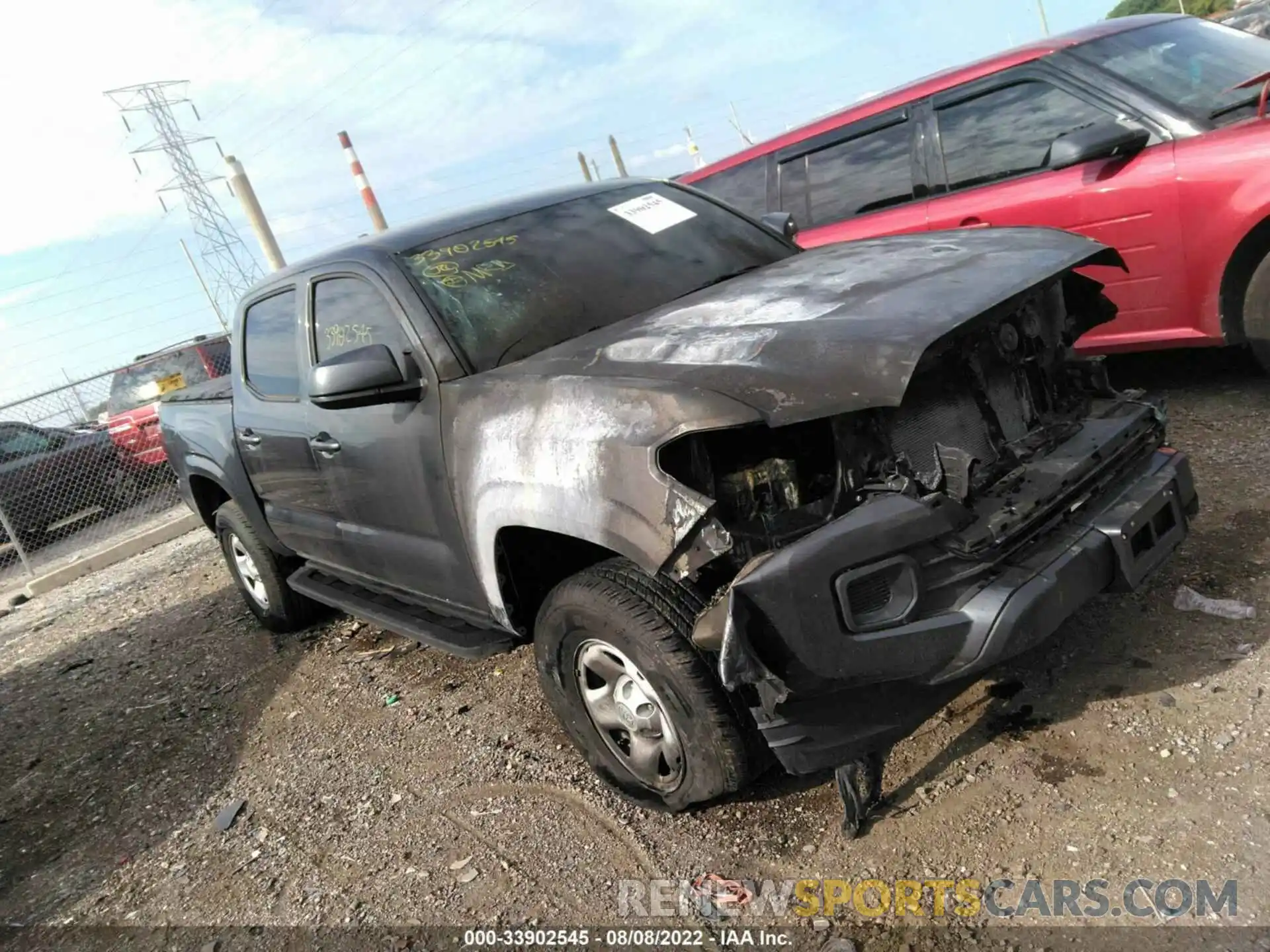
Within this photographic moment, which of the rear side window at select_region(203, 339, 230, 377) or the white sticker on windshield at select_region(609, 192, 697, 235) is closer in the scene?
the white sticker on windshield at select_region(609, 192, 697, 235)

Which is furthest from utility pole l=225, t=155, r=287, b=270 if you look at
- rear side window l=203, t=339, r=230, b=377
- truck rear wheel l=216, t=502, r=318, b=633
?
truck rear wheel l=216, t=502, r=318, b=633

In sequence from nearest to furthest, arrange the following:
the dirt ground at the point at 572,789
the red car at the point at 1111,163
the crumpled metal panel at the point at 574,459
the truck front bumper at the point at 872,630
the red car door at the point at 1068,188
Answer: the truck front bumper at the point at 872,630 < the crumpled metal panel at the point at 574,459 < the dirt ground at the point at 572,789 < the red car at the point at 1111,163 < the red car door at the point at 1068,188

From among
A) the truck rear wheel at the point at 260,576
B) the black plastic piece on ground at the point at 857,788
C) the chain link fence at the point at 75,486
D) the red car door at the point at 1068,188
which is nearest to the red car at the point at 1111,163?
the red car door at the point at 1068,188

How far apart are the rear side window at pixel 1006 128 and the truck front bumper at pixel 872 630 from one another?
294cm

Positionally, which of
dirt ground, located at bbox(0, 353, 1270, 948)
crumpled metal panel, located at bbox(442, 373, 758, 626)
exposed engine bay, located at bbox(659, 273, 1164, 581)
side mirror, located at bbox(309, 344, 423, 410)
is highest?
side mirror, located at bbox(309, 344, 423, 410)

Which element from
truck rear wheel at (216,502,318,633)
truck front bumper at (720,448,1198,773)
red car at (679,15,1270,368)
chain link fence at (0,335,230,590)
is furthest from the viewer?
chain link fence at (0,335,230,590)

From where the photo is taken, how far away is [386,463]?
11.0ft

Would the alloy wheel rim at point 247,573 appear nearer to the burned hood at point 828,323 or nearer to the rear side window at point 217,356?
the burned hood at point 828,323

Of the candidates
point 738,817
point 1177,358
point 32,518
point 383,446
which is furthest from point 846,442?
point 32,518

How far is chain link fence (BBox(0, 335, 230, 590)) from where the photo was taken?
32.0 feet

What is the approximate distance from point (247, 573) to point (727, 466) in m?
4.05

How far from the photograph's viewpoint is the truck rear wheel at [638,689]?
7.82 feet

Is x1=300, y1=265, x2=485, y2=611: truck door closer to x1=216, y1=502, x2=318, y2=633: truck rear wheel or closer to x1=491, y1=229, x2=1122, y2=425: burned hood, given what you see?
x1=491, y1=229, x2=1122, y2=425: burned hood

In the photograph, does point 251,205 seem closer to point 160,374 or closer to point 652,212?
point 160,374
